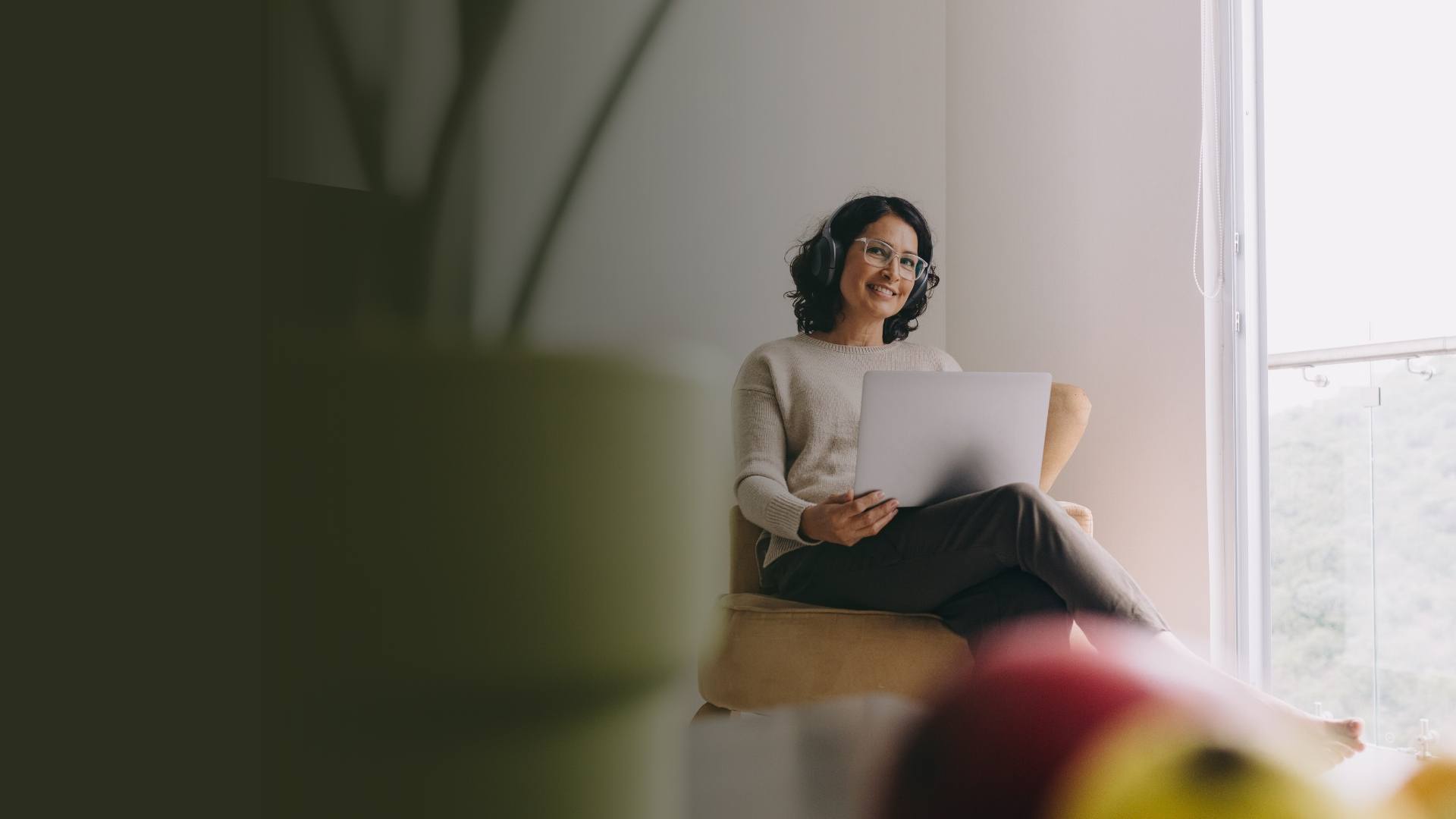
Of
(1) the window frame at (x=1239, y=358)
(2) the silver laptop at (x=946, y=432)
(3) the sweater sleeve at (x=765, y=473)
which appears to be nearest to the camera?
(2) the silver laptop at (x=946, y=432)

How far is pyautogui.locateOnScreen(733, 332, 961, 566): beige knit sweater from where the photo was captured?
1.02m

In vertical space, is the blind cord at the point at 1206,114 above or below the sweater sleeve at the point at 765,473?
above

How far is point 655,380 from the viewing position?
0.73 feet

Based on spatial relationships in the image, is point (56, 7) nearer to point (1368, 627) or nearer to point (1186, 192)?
point (1368, 627)

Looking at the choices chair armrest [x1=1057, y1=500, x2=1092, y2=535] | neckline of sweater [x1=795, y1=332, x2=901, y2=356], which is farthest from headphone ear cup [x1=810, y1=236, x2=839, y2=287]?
chair armrest [x1=1057, y1=500, x2=1092, y2=535]

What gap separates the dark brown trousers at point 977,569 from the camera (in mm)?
842

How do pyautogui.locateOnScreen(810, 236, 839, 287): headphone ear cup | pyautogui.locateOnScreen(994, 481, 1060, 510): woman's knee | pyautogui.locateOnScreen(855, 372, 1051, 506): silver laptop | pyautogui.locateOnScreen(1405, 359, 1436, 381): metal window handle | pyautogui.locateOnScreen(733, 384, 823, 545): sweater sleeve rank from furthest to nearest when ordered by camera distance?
pyautogui.locateOnScreen(733, 384, 823, 545): sweater sleeve
pyautogui.locateOnScreen(994, 481, 1060, 510): woman's knee
pyautogui.locateOnScreen(855, 372, 1051, 506): silver laptop
pyautogui.locateOnScreen(810, 236, 839, 287): headphone ear cup
pyautogui.locateOnScreen(1405, 359, 1436, 381): metal window handle

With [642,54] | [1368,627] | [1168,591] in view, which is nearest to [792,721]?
[642,54]

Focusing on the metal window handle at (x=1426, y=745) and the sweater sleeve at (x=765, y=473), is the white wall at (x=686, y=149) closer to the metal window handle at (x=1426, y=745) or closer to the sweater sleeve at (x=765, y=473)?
the metal window handle at (x=1426, y=745)

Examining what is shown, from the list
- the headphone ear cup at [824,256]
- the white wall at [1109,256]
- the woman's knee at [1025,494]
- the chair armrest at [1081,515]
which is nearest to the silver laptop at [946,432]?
the woman's knee at [1025,494]

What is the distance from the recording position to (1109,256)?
1.68 meters

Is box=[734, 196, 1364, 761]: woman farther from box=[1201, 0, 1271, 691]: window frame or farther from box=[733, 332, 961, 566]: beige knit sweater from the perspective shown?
box=[1201, 0, 1271, 691]: window frame

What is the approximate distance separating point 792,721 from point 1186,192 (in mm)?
1649

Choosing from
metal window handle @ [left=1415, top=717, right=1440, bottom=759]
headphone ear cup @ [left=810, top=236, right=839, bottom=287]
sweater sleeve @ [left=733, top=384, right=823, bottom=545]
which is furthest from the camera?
sweater sleeve @ [left=733, top=384, right=823, bottom=545]
